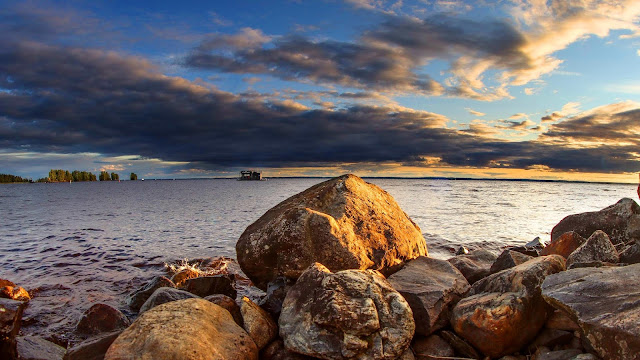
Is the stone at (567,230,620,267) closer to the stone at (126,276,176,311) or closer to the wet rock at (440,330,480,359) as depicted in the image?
the wet rock at (440,330,480,359)

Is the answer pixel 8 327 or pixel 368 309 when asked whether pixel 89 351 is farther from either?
pixel 368 309

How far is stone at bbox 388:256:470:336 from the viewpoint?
6.07 meters

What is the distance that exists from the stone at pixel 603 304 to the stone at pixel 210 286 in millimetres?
7000

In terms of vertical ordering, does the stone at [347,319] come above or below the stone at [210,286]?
above

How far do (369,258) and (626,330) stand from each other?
13.5 feet

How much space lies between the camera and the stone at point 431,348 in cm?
567

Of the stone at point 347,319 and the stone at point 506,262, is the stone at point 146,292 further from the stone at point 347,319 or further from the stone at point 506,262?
the stone at point 506,262

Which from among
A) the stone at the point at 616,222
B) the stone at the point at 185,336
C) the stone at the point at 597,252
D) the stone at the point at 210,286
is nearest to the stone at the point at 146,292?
the stone at the point at 210,286

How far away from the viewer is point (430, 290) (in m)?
6.50

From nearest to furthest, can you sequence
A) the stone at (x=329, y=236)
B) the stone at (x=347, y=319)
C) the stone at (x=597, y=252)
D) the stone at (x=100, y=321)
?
1. the stone at (x=347, y=319)
2. the stone at (x=329, y=236)
3. the stone at (x=597, y=252)
4. the stone at (x=100, y=321)

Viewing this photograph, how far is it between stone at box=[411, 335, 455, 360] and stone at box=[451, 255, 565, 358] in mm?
313

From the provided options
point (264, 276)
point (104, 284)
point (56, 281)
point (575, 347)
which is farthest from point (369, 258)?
point (56, 281)

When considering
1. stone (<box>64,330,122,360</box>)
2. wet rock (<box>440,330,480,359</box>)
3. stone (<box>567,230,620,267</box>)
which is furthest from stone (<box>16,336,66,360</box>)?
stone (<box>567,230,620,267</box>)

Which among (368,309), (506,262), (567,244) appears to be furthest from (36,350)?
(567,244)
